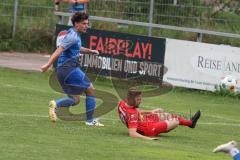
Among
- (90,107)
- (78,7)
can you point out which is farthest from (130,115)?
(78,7)

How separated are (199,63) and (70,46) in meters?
8.14

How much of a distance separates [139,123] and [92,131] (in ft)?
2.50

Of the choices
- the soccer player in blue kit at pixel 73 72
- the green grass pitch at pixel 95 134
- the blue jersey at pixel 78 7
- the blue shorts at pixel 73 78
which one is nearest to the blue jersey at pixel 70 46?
the soccer player in blue kit at pixel 73 72

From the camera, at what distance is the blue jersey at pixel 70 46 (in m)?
13.5

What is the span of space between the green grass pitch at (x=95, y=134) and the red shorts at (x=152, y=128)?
0.15 meters

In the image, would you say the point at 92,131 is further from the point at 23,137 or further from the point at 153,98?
the point at 153,98

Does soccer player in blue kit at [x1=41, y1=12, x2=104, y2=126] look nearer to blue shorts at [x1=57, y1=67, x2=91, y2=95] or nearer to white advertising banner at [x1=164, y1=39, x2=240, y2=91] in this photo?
blue shorts at [x1=57, y1=67, x2=91, y2=95]

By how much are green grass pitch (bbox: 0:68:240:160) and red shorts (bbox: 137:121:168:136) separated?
0.50ft

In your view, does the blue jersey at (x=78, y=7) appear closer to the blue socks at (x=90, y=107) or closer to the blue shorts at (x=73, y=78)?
the blue shorts at (x=73, y=78)

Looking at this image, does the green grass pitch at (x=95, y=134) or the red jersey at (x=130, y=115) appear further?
the red jersey at (x=130, y=115)

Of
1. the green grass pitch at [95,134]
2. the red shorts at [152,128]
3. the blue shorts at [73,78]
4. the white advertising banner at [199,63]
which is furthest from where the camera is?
the white advertising banner at [199,63]

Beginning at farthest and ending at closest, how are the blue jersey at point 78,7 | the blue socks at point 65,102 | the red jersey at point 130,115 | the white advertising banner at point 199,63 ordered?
the blue jersey at point 78,7, the white advertising banner at point 199,63, the blue socks at point 65,102, the red jersey at point 130,115

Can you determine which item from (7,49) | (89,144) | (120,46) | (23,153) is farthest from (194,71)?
(23,153)

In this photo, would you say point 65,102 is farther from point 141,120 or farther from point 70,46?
point 141,120
